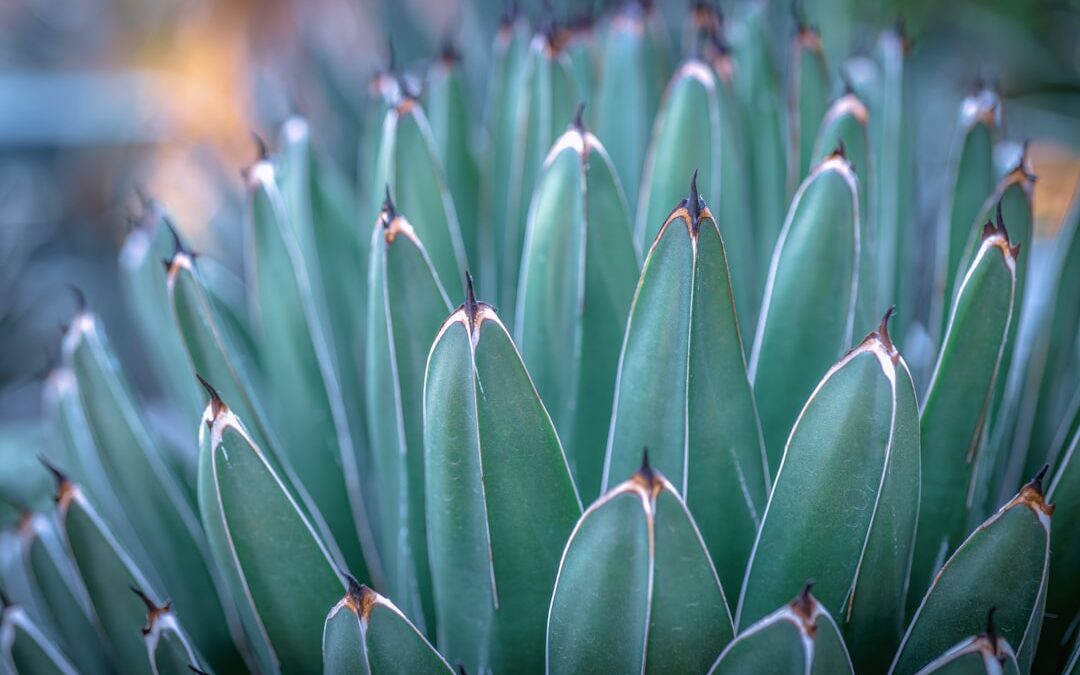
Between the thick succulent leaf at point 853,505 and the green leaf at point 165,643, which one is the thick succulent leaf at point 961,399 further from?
the green leaf at point 165,643

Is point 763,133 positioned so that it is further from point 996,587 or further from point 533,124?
point 996,587

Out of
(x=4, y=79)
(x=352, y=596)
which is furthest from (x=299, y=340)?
(x=4, y=79)

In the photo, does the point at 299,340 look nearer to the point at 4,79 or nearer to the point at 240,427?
the point at 240,427

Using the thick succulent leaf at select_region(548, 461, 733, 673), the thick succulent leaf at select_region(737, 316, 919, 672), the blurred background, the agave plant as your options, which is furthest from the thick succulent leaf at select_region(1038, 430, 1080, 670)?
the blurred background

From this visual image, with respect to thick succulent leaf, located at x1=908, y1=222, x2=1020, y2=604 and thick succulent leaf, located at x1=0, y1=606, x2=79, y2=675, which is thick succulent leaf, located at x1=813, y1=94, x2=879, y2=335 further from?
thick succulent leaf, located at x1=0, y1=606, x2=79, y2=675

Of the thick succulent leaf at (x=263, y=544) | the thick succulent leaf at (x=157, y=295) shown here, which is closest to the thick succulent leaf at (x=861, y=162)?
the thick succulent leaf at (x=263, y=544)

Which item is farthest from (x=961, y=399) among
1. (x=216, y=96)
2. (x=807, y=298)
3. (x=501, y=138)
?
(x=216, y=96)

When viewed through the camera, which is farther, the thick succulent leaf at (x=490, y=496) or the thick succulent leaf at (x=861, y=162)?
the thick succulent leaf at (x=861, y=162)
